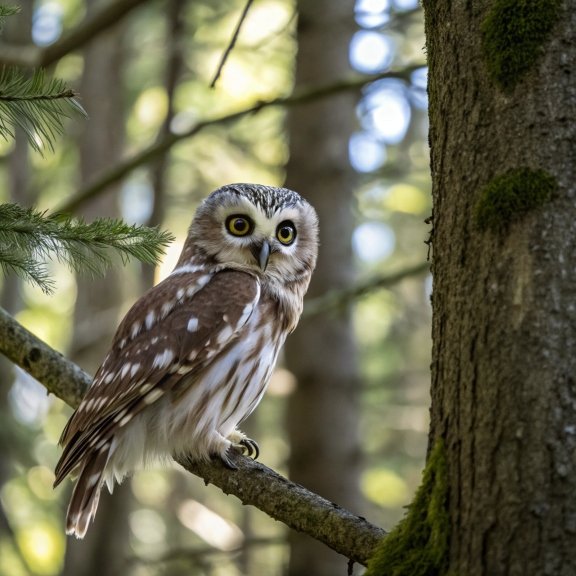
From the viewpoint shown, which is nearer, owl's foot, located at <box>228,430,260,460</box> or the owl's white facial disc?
owl's foot, located at <box>228,430,260,460</box>

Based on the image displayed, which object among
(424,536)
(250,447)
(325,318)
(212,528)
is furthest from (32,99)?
(212,528)

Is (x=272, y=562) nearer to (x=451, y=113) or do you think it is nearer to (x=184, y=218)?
(x=184, y=218)

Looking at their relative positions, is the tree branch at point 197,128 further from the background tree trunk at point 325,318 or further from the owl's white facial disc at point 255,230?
the background tree trunk at point 325,318

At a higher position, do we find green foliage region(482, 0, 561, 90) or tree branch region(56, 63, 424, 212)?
tree branch region(56, 63, 424, 212)

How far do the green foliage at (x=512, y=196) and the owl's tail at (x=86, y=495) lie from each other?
7.60 ft

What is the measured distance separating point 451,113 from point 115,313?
17.6ft

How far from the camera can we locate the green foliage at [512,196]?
2254 mm

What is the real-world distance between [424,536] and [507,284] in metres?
0.70

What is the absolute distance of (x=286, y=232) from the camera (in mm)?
4719

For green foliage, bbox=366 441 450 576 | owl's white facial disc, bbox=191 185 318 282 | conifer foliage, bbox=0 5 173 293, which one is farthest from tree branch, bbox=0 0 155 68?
green foliage, bbox=366 441 450 576

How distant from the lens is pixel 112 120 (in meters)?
8.80

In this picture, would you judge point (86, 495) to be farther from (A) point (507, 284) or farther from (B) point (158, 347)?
(A) point (507, 284)

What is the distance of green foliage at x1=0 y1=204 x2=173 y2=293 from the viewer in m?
2.64

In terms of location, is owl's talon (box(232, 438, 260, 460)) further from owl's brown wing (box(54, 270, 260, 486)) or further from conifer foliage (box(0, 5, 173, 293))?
conifer foliage (box(0, 5, 173, 293))
